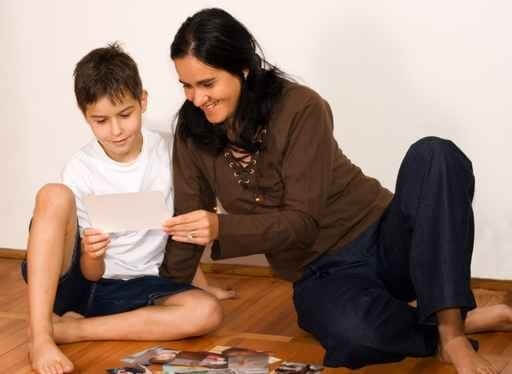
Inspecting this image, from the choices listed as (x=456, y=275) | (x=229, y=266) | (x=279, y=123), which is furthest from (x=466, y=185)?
(x=229, y=266)

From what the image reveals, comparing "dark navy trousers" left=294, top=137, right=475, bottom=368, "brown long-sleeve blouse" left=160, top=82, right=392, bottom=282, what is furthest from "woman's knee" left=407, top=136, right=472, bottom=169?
"brown long-sleeve blouse" left=160, top=82, right=392, bottom=282

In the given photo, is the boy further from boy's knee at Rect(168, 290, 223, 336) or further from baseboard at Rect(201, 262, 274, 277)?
baseboard at Rect(201, 262, 274, 277)

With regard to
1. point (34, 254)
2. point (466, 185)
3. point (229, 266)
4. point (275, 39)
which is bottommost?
point (229, 266)

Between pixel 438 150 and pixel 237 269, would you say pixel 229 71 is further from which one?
pixel 237 269

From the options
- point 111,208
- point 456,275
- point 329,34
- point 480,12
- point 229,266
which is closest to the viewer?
point 456,275

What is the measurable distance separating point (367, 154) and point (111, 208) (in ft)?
3.15

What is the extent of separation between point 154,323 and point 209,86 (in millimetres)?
618

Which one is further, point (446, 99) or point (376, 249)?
point (446, 99)

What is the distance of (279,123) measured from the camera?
6.88ft

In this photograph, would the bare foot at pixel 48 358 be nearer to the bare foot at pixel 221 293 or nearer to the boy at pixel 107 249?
the boy at pixel 107 249

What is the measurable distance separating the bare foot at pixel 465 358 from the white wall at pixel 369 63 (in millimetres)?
876

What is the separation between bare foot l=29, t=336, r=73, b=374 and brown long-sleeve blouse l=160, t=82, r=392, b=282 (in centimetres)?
37

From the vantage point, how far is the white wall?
8.47ft

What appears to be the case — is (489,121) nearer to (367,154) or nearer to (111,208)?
(367,154)
